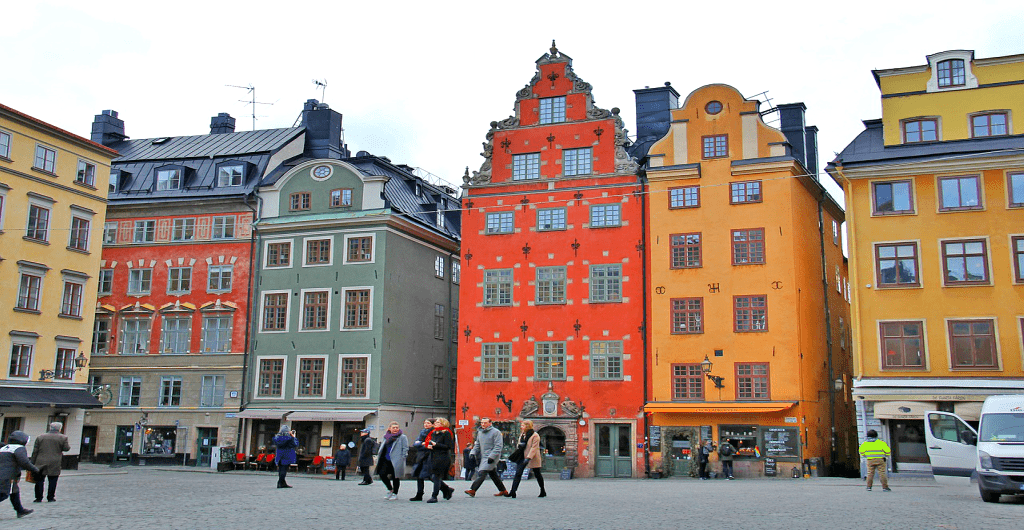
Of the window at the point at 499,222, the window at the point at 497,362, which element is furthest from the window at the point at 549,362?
the window at the point at 499,222

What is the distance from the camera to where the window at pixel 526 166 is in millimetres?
42000

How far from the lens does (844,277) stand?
4681cm

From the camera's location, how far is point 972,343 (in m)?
33.7

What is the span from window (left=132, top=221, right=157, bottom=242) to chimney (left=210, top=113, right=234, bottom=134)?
10755mm

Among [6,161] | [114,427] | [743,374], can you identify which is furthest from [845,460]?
[6,161]

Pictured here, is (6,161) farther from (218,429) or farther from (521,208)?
(521,208)

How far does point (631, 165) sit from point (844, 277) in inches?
538

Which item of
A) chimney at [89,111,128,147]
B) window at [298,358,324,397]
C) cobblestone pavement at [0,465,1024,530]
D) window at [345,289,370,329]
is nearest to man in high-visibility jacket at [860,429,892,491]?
cobblestone pavement at [0,465,1024,530]

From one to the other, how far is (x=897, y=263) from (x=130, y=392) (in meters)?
34.8

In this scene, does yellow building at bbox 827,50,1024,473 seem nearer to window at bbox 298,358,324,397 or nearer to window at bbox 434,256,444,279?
window at bbox 434,256,444,279

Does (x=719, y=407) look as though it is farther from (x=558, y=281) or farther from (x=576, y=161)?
(x=576, y=161)

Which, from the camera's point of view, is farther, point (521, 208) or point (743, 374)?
point (521, 208)

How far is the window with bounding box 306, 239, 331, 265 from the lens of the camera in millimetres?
45000

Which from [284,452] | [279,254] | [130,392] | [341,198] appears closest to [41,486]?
[284,452]
